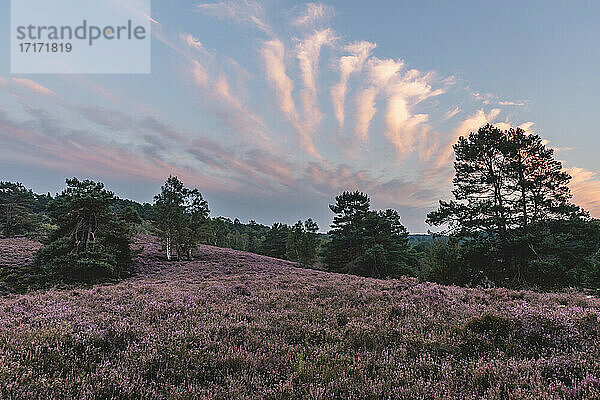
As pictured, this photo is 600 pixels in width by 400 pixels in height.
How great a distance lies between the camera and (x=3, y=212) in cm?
4494

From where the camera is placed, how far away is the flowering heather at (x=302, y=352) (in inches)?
141

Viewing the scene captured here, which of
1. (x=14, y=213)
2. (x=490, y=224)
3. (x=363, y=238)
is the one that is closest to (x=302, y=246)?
(x=363, y=238)

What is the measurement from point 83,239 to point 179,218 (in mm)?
13291

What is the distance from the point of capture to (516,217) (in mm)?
21422

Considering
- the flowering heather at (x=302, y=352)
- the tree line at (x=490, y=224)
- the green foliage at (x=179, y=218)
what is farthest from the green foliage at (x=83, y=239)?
the flowering heather at (x=302, y=352)

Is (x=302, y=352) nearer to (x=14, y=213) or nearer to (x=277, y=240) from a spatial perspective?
(x=14, y=213)

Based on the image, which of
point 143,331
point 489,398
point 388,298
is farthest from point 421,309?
point 143,331

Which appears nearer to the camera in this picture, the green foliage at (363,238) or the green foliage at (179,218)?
the green foliage at (179,218)

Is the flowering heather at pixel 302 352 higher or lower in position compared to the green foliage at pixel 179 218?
lower

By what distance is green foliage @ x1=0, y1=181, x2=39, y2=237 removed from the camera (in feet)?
143

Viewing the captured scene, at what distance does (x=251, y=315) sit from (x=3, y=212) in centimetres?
6058

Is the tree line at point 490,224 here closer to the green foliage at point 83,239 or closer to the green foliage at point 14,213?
the green foliage at point 83,239

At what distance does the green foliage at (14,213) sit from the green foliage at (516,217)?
60220 millimetres

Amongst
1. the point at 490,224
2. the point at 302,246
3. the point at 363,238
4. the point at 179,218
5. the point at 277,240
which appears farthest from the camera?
the point at 277,240
